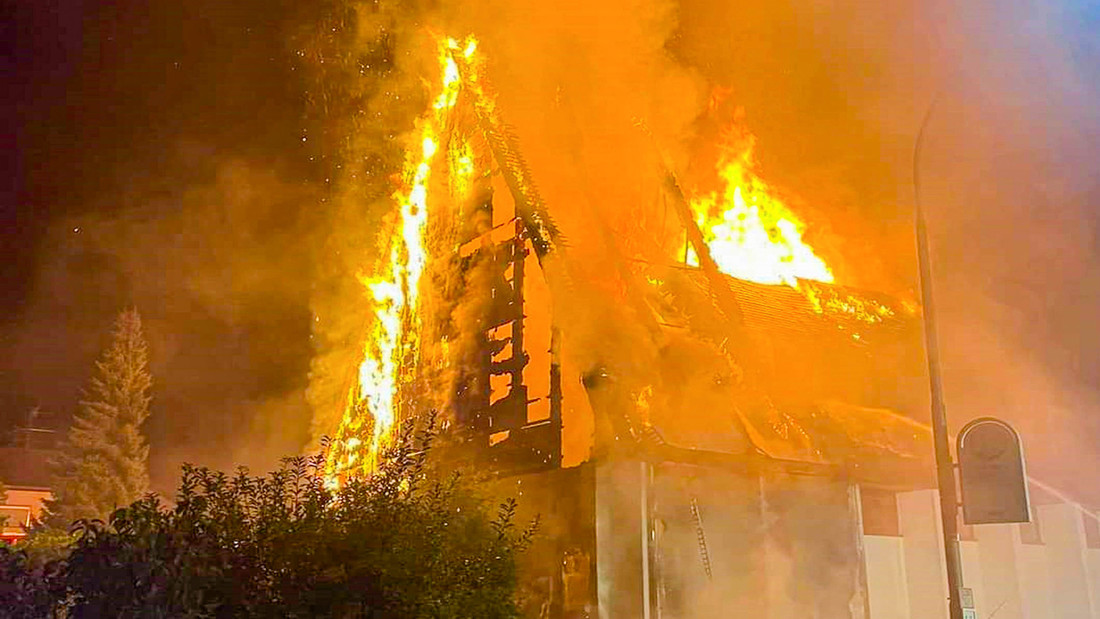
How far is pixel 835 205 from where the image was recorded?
47.2 ft

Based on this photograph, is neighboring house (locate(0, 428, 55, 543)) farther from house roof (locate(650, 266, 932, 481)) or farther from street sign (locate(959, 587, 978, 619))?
street sign (locate(959, 587, 978, 619))

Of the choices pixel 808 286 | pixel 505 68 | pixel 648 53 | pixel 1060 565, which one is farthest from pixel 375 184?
pixel 1060 565

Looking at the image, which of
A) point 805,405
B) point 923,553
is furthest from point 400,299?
point 923,553

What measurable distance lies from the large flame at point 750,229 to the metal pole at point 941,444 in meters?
3.87

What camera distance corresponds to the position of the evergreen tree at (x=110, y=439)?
90.6 ft

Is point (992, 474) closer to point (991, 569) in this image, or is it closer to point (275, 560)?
point (991, 569)

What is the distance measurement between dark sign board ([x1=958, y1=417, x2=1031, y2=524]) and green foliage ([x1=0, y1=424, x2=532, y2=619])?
4.68m

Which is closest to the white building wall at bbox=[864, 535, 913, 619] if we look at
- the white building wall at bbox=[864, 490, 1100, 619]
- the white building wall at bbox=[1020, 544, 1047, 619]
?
the white building wall at bbox=[864, 490, 1100, 619]

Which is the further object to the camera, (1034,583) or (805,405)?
(1034,583)

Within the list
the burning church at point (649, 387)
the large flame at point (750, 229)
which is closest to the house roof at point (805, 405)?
the burning church at point (649, 387)

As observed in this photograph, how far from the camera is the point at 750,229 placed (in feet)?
42.6

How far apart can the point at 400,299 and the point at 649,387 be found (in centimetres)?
501

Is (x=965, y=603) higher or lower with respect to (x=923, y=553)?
lower

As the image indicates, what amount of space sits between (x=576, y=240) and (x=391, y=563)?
583 cm
